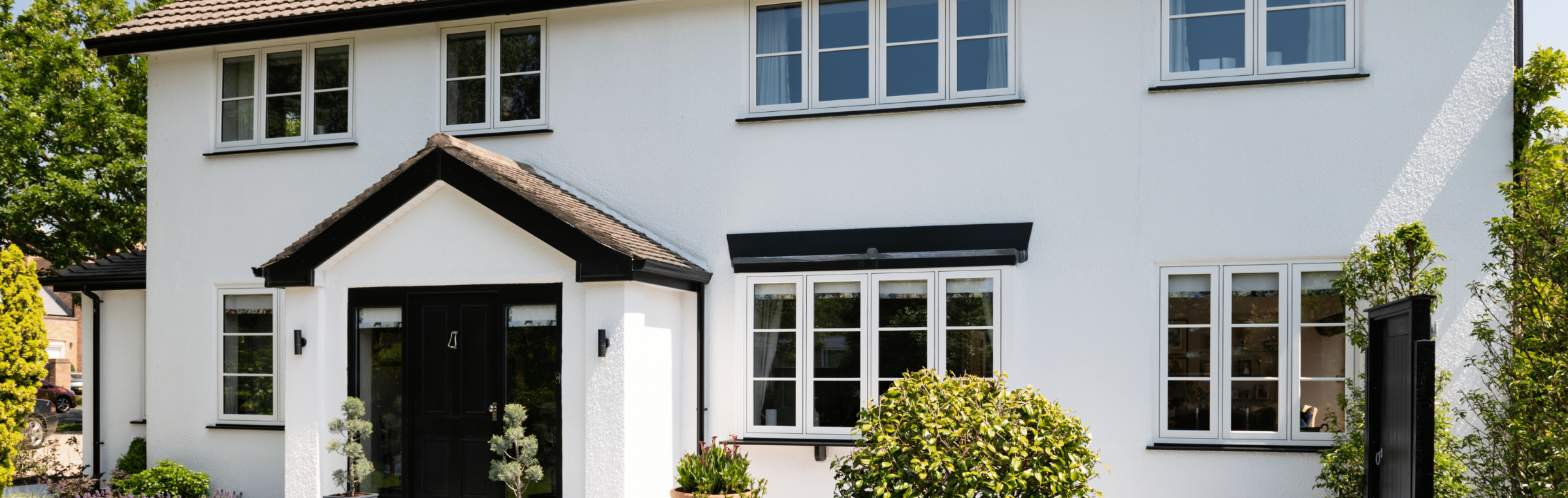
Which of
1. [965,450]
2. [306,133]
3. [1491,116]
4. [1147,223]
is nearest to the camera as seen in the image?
[965,450]

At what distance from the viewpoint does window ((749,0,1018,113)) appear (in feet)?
29.5

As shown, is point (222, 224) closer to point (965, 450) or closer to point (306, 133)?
point (306, 133)

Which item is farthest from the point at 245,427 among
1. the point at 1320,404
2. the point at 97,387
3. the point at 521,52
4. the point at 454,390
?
the point at 1320,404

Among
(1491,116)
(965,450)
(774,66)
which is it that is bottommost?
(965,450)

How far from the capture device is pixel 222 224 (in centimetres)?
1086

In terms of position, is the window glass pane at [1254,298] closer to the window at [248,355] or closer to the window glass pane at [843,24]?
the window glass pane at [843,24]

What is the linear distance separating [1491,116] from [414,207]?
9.43 meters

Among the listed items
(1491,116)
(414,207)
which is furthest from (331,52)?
(1491,116)

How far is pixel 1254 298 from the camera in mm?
8344

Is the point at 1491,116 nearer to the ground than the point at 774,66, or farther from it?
nearer to the ground

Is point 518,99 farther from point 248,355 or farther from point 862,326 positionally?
point 862,326

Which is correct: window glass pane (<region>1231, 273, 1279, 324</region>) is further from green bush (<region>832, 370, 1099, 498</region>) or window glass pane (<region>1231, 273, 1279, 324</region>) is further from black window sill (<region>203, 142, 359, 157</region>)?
black window sill (<region>203, 142, 359, 157</region>)

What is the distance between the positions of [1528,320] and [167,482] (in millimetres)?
12699

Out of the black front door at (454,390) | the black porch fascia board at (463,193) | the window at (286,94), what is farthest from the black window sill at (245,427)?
the window at (286,94)
